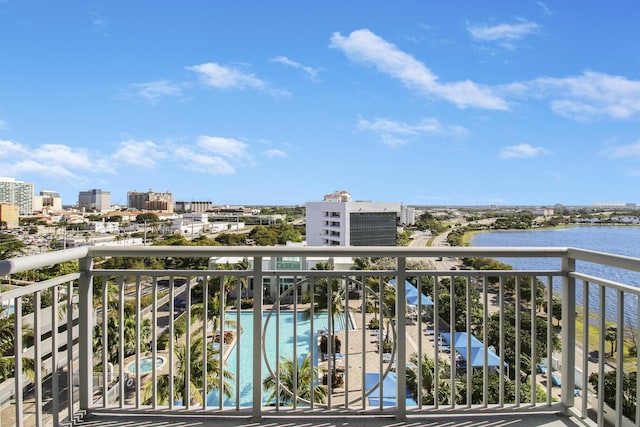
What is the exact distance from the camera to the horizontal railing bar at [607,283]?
1710mm

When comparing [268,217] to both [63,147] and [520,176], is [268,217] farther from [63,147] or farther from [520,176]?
[520,176]

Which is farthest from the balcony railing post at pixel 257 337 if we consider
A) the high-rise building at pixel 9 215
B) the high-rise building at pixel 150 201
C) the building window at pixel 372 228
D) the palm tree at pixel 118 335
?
the high-rise building at pixel 150 201

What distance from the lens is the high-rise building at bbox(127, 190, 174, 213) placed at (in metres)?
76.1

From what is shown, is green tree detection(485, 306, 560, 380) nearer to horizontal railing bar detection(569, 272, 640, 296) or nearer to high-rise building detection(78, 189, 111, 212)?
horizontal railing bar detection(569, 272, 640, 296)

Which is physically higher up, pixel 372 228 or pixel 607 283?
pixel 607 283

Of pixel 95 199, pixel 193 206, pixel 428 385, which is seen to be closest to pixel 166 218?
pixel 95 199

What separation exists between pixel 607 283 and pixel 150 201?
82.6m

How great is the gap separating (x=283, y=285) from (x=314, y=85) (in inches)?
1565

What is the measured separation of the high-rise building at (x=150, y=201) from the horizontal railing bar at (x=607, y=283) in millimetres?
79658

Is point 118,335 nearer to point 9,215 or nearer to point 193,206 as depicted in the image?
point 9,215

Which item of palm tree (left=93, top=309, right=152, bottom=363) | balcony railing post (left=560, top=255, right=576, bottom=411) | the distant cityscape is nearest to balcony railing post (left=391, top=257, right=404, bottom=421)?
balcony railing post (left=560, top=255, right=576, bottom=411)

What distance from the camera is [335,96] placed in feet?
142

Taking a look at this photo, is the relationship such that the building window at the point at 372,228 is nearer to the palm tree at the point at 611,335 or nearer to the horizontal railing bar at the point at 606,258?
the palm tree at the point at 611,335

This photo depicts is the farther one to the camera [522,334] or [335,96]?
[335,96]
